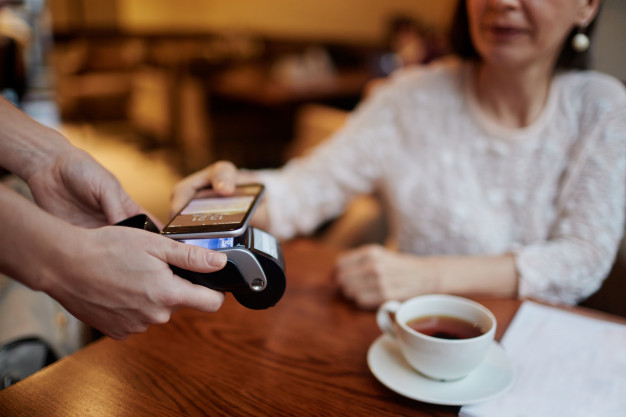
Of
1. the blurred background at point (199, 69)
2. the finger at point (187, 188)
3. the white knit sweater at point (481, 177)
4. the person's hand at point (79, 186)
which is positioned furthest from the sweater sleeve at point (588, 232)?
the blurred background at point (199, 69)

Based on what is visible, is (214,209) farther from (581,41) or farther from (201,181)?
(581,41)

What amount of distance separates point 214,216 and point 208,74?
14.6 feet

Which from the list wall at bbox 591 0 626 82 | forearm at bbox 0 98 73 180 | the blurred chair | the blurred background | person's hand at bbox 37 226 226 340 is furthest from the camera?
the blurred background

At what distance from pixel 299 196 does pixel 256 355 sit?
1.77ft

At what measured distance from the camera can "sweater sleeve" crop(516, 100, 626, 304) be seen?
2.93 ft

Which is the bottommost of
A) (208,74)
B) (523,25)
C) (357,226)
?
(357,226)

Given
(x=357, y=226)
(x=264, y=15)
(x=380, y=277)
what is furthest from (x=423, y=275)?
(x=264, y=15)

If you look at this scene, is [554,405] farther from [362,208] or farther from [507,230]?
[362,208]

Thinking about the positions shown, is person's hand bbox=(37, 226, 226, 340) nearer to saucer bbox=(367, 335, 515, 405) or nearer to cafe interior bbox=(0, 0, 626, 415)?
saucer bbox=(367, 335, 515, 405)

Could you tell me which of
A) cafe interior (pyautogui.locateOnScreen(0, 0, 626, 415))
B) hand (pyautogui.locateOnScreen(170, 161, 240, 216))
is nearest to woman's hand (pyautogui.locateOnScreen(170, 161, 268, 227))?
hand (pyautogui.locateOnScreen(170, 161, 240, 216))

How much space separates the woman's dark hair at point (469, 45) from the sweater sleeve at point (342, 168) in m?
0.19

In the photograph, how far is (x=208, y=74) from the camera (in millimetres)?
4754

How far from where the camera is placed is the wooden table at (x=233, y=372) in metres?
0.57

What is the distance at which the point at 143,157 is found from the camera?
186 inches
